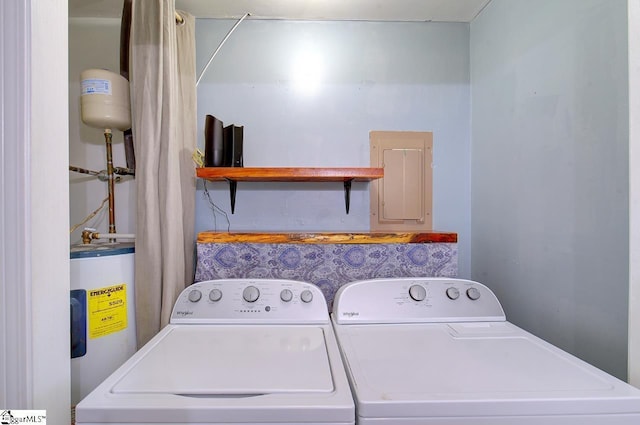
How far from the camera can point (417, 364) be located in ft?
2.39

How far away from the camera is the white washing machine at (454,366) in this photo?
1.91 ft

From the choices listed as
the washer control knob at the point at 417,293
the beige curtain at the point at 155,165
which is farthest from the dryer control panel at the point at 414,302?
the beige curtain at the point at 155,165

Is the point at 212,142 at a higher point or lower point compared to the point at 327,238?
higher

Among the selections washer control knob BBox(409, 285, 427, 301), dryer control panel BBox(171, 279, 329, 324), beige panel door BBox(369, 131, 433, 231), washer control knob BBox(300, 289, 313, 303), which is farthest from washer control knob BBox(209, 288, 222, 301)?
beige panel door BBox(369, 131, 433, 231)

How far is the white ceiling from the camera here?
4.40ft

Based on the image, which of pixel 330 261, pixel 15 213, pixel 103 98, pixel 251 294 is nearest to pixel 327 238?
pixel 330 261

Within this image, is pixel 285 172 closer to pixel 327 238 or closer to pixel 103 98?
pixel 327 238

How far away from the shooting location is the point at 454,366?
0.72 metres

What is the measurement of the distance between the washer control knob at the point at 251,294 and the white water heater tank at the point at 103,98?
89 cm

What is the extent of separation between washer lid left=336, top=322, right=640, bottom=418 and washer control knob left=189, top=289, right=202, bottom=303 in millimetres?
502

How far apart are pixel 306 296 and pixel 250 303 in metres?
0.20

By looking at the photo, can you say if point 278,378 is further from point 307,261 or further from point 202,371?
point 307,261

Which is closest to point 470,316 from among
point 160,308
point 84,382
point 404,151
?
point 404,151

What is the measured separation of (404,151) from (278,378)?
1178mm
